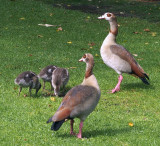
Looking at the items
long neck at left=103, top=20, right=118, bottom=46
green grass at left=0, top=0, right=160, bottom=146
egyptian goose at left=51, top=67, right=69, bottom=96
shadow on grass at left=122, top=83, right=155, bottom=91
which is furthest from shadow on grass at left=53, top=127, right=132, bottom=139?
long neck at left=103, top=20, right=118, bottom=46

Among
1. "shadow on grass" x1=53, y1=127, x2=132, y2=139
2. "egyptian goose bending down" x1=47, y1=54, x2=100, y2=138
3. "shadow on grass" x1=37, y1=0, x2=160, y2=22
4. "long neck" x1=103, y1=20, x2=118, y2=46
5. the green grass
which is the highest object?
"egyptian goose bending down" x1=47, y1=54, x2=100, y2=138

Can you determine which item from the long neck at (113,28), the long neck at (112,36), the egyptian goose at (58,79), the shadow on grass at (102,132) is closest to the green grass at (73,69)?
the shadow on grass at (102,132)

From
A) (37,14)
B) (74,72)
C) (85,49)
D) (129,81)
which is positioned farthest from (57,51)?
(37,14)

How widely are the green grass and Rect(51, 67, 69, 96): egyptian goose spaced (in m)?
0.29

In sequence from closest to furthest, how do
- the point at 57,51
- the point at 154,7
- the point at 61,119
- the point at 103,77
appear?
the point at 61,119 < the point at 103,77 < the point at 57,51 < the point at 154,7

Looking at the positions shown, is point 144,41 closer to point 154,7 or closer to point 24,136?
point 154,7

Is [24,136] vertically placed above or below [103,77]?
above

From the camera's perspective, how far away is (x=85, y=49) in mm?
12703

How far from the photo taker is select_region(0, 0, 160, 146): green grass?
6.47 m

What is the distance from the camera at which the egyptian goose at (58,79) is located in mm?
8227

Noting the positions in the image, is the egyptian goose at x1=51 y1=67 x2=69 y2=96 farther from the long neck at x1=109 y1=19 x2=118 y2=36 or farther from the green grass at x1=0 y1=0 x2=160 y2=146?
the long neck at x1=109 y1=19 x2=118 y2=36

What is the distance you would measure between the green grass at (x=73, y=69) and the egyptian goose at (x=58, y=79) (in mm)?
291

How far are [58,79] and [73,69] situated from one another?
2223 mm

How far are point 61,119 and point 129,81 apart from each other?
14.7ft
